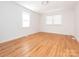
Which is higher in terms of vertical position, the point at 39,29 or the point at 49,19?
the point at 49,19

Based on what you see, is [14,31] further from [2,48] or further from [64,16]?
[64,16]

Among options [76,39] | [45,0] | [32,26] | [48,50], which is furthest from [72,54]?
[45,0]

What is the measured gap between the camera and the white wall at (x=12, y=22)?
208 cm

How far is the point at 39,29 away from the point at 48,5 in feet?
1.49

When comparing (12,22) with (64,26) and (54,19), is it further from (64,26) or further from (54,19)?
(64,26)

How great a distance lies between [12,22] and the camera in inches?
86.2

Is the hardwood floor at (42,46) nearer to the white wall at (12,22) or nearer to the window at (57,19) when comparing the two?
the white wall at (12,22)

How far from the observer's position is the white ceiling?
2.05m

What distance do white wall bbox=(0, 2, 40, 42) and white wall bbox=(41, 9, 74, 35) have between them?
0.18 meters

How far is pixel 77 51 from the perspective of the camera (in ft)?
6.70

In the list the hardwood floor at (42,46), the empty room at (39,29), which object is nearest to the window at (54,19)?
the empty room at (39,29)

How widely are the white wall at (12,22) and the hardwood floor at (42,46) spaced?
110 mm

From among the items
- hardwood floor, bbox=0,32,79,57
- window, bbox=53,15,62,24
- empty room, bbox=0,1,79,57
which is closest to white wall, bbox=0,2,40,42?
empty room, bbox=0,1,79,57

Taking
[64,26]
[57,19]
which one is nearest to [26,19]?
[57,19]
